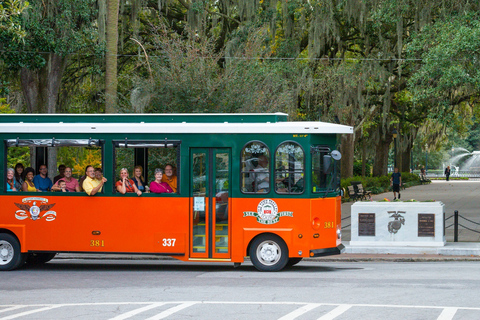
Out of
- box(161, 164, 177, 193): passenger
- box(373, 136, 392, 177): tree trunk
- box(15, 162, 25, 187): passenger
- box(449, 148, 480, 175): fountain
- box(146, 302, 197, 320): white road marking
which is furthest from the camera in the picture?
box(449, 148, 480, 175): fountain

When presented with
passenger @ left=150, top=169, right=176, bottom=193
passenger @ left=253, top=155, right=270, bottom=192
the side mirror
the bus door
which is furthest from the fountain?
passenger @ left=150, top=169, right=176, bottom=193

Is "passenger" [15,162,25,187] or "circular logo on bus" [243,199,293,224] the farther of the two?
"passenger" [15,162,25,187]

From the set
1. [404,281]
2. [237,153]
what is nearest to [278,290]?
[404,281]

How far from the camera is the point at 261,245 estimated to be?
13.4m

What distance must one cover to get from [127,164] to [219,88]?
20.0 ft

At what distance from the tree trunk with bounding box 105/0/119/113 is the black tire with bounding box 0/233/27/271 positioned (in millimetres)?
6391

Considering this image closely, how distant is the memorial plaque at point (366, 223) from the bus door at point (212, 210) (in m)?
5.25

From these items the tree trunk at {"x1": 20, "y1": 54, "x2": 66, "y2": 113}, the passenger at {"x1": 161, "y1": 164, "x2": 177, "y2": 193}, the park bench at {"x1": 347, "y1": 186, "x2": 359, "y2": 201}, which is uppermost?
the tree trunk at {"x1": 20, "y1": 54, "x2": 66, "y2": 113}

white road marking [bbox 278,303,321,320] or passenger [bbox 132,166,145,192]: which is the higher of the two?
passenger [bbox 132,166,145,192]

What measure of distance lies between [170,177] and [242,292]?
12.0ft

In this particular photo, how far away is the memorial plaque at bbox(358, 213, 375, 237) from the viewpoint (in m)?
17.4

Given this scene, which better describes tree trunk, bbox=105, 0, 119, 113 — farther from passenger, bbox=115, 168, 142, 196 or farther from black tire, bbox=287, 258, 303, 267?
black tire, bbox=287, 258, 303, 267

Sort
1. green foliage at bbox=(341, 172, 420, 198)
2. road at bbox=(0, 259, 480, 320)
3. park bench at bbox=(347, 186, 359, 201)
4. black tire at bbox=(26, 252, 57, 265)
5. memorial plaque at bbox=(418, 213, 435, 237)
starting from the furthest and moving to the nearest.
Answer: green foliage at bbox=(341, 172, 420, 198) → park bench at bbox=(347, 186, 359, 201) → memorial plaque at bbox=(418, 213, 435, 237) → black tire at bbox=(26, 252, 57, 265) → road at bbox=(0, 259, 480, 320)

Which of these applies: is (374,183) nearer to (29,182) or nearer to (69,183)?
(69,183)
